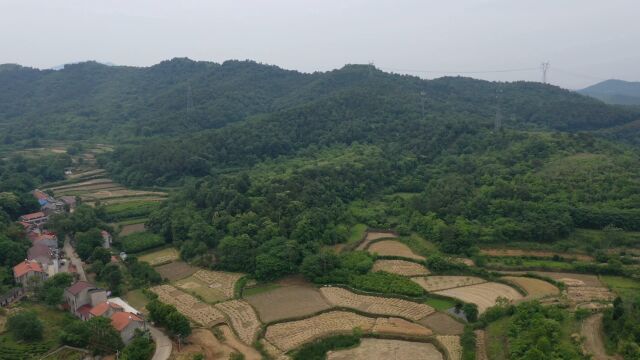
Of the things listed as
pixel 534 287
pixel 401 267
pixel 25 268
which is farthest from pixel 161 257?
pixel 534 287

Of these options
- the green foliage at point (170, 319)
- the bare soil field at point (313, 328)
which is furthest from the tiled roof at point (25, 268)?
the bare soil field at point (313, 328)

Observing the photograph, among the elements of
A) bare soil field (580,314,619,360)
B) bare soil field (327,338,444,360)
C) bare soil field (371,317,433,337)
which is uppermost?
bare soil field (580,314,619,360)

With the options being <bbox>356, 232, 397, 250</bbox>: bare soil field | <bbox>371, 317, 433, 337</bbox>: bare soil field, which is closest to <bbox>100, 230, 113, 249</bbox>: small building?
<bbox>356, 232, 397, 250</bbox>: bare soil field

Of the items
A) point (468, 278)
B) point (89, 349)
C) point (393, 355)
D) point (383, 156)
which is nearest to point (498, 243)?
point (468, 278)

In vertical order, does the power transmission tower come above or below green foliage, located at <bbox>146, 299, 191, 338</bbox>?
above

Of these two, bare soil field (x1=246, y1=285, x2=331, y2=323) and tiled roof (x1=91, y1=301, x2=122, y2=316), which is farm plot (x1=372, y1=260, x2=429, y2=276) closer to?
bare soil field (x1=246, y1=285, x2=331, y2=323)

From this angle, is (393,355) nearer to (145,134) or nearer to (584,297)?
(584,297)

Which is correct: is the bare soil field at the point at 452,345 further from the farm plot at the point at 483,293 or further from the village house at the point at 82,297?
the village house at the point at 82,297

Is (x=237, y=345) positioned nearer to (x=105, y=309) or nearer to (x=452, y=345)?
(x=105, y=309)

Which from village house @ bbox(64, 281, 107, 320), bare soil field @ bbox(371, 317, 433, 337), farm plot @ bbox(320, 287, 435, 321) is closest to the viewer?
bare soil field @ bbox(371, 317, 433, 337)
